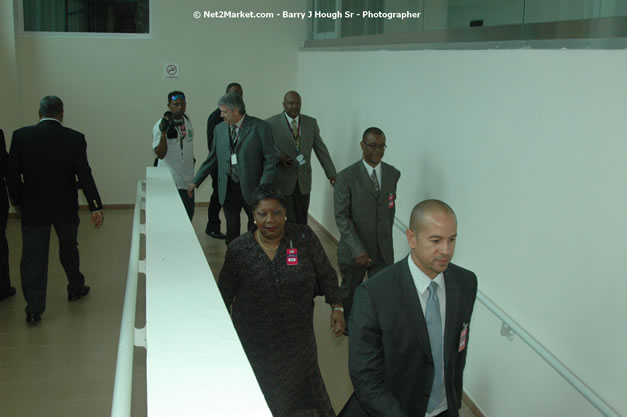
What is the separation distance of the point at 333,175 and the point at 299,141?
62 centimetres

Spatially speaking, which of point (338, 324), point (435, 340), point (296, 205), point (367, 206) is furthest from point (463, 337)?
point (296, 205)

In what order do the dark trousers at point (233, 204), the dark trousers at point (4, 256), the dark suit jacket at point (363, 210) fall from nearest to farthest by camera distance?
1. the dark suit jacket at point (363, 210)
2. the dark trousers at point (4, 256)
3. the dark trousers at point (233, 204)

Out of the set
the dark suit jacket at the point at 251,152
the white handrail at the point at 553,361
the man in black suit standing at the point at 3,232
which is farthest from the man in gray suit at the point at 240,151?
the white handrail at the point at 553,361

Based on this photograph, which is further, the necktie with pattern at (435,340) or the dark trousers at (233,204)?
the dark trousers at (233,204)

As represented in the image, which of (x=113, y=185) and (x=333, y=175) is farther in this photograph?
(x=113, y=185)

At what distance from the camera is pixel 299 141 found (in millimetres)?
8500

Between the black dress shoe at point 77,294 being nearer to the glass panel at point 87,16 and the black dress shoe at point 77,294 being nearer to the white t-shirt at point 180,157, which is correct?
the white t-shirt at point 180,157

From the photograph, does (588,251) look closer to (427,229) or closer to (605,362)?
(605,362)

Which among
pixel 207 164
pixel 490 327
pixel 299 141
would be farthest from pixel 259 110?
pixel 490 327

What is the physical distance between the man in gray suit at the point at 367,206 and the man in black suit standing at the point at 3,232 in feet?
10.4

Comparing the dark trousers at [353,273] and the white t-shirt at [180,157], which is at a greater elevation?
the white t-shirt at [180,157]

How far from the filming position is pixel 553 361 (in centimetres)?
388

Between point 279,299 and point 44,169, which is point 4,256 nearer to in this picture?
point 44,169

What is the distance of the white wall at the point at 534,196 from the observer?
3.58m
